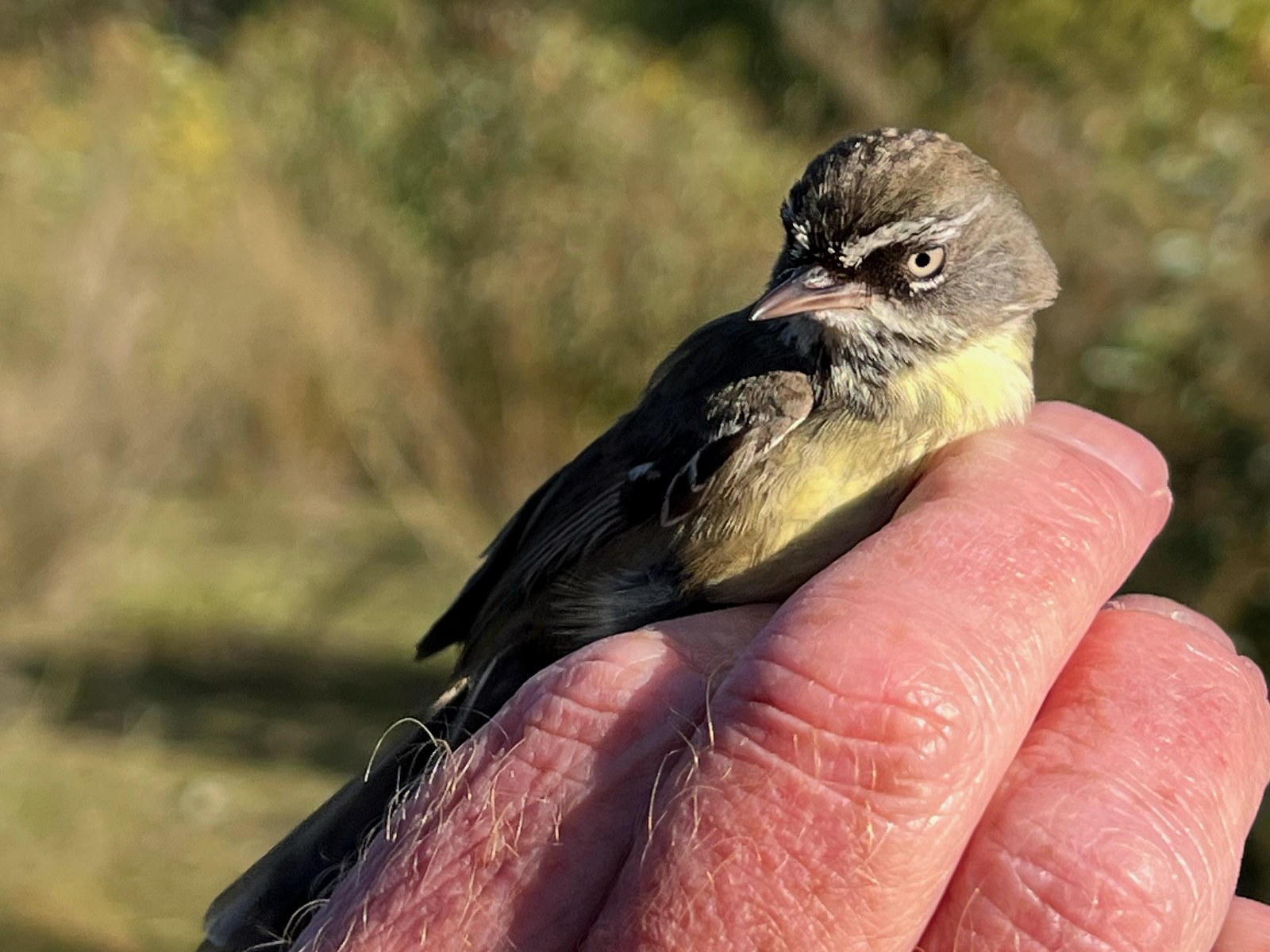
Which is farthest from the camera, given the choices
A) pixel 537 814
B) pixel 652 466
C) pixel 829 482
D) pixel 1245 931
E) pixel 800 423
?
pixel 652 466

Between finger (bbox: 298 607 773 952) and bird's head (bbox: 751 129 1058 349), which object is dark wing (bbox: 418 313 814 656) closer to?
bird's head (bbox: 751 129 1058 349)

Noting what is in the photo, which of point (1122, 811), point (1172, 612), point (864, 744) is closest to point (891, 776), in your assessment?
point (864, 744)

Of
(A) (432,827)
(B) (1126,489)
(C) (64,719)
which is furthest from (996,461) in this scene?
(C) (64,719)

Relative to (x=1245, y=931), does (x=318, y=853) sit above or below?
above

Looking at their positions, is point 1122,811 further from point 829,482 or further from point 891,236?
point 891,236

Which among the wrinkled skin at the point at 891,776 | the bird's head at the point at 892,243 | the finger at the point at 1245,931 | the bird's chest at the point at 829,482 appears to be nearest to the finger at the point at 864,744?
the wrinkled skin at the point at 891,776

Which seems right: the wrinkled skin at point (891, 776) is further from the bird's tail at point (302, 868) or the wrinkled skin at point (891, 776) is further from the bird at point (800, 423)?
the bird's tail at point (302, 868)
